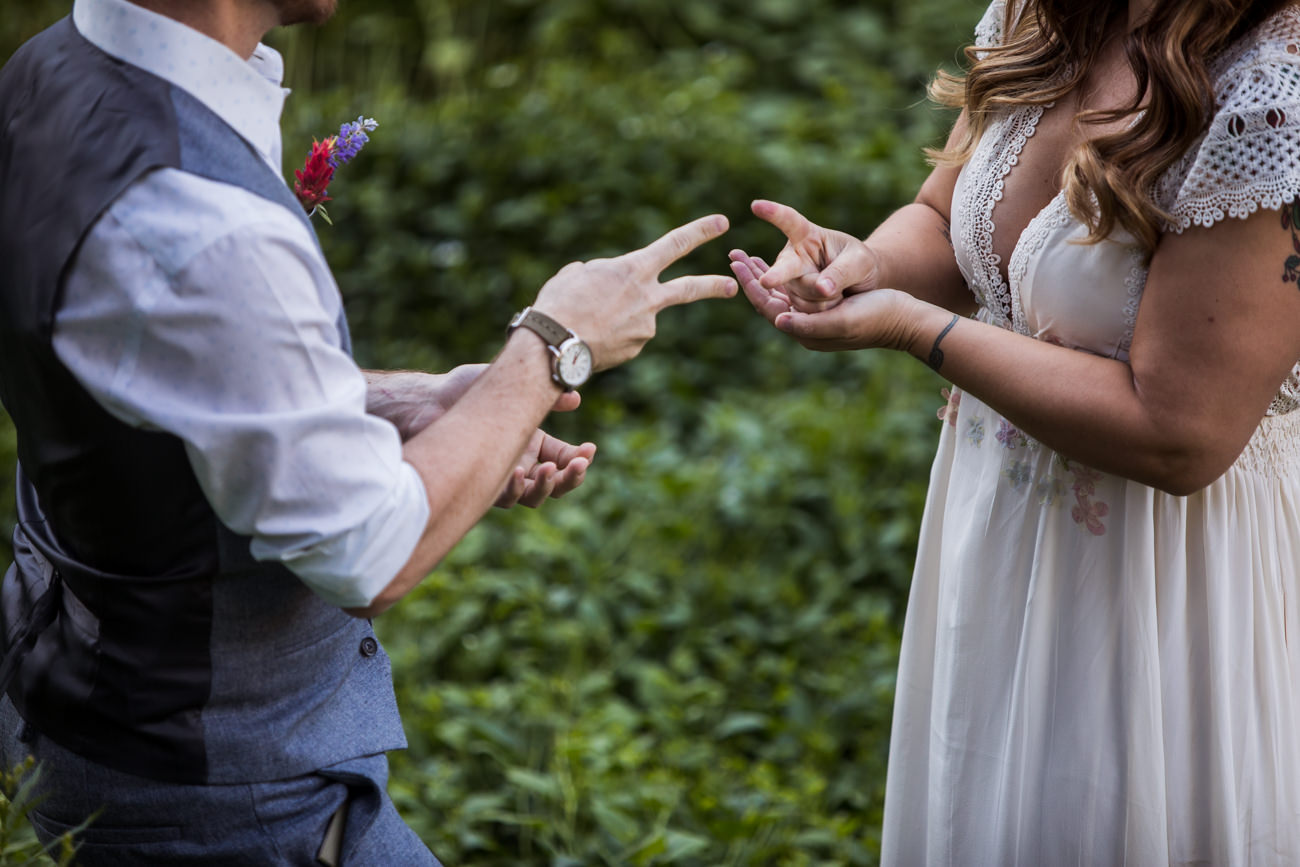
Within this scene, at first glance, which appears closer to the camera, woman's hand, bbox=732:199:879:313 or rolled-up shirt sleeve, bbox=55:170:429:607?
rolled-up shirt sleeve, bbox=55:170:429:607

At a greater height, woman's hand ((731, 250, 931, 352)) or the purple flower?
woman's hand ((731, 250, 931, 352))

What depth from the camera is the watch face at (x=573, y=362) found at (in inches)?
60.5

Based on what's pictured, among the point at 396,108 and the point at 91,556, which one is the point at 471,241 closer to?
the point at 396,108

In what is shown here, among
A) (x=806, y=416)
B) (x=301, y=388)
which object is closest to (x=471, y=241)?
(x=806, y=416)

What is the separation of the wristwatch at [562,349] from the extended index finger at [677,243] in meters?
0.17

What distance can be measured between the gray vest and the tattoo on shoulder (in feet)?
3.91

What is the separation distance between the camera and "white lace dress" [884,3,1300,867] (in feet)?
5.97

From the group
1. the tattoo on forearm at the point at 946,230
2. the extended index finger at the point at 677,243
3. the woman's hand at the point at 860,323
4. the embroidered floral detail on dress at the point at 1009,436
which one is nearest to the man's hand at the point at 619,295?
the extended index finger at the point at 677,243

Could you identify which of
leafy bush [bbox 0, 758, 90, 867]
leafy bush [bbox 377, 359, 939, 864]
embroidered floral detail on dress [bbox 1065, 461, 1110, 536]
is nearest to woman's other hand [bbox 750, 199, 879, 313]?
embroidered floral detail on dress [bbox 1065, 461, 1110, 536]

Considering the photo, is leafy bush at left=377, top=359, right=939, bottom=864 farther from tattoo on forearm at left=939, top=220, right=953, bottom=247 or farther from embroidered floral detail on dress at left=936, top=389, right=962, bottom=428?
tattoo on forearm at left=939, top=220, right=953, bottom=247

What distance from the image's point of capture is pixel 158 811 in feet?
5.08

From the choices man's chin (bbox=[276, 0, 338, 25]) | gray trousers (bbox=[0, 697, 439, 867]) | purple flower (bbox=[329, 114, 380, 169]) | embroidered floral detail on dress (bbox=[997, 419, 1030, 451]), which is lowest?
gray trousers (bbox=[0, 697, 439, 867])

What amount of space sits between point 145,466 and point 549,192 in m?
4.31

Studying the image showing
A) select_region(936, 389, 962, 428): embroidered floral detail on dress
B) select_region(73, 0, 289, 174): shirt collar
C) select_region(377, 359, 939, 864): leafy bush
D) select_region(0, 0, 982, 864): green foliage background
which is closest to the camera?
select_region(73, 0, 289, 174): shirt collar
